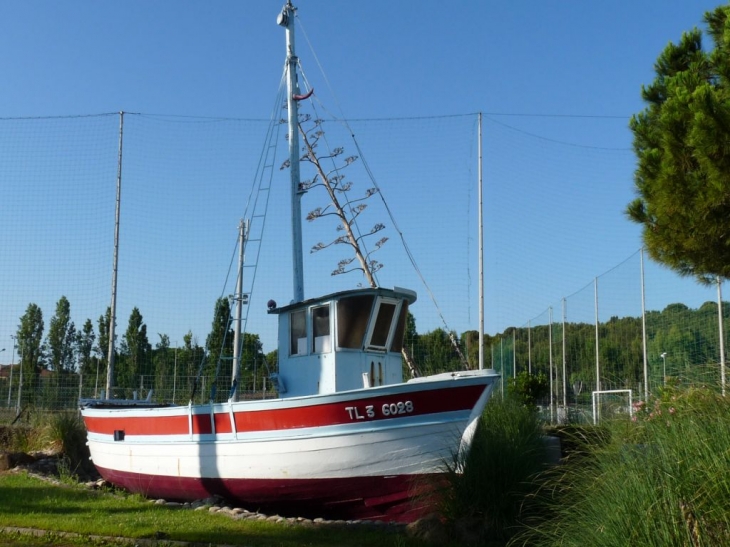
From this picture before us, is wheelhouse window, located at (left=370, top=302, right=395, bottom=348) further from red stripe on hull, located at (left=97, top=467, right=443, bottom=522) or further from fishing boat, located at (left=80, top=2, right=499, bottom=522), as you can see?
red stripe on hull, located at (left=97, top=467, right=443, bottom=522)

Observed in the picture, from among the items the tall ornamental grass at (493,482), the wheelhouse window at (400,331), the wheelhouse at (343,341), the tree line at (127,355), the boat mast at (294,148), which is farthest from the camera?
the tree line at (127,355)

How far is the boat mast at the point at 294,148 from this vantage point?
1308 centimetres

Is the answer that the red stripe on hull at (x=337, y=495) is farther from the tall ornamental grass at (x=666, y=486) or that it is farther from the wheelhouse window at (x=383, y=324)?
the tall ornamental grass at (x=666, y=486)

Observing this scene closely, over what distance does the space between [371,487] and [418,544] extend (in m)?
2.47

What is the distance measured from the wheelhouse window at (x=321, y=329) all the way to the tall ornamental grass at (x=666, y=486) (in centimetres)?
635

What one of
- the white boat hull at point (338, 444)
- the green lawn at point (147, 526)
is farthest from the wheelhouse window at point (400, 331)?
the green lawn at point (147, 526)

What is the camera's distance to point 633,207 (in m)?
9.24

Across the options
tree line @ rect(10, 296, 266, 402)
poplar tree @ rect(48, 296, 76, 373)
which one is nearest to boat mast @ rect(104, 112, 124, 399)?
tree line @ rect(10, 296, 266, 402)

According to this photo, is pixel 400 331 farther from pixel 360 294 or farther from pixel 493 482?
pixel 493 482

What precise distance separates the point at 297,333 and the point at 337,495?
2.82 meters

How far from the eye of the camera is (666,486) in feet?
14.9

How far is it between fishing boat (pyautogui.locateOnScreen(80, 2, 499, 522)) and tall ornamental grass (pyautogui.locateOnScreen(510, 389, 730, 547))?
12.0 feet

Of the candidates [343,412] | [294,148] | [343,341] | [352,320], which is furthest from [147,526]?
[294,148]

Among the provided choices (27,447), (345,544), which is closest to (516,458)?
(345,544)
